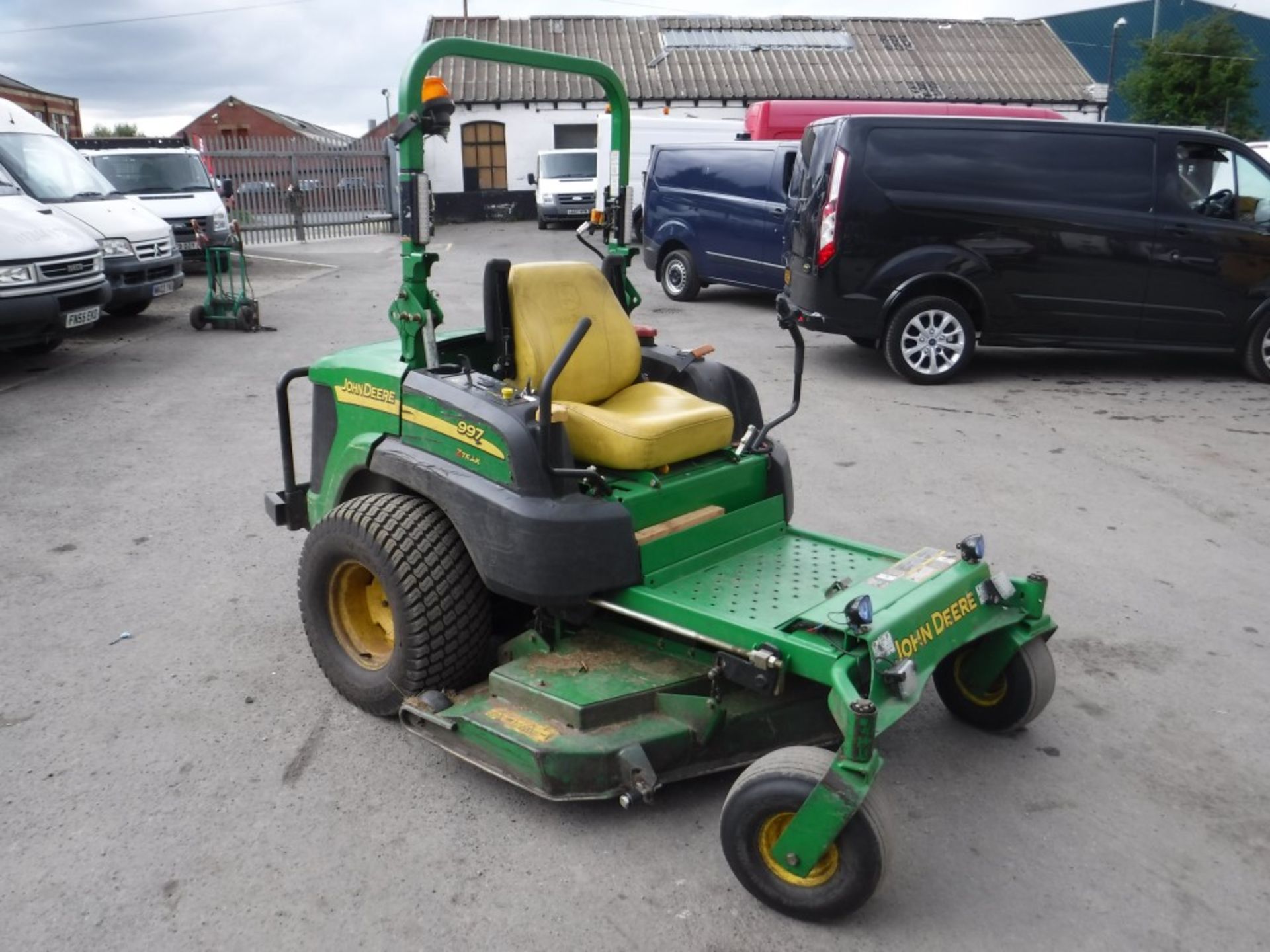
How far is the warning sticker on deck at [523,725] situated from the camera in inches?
125

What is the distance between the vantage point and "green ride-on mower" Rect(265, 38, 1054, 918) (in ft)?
9.59

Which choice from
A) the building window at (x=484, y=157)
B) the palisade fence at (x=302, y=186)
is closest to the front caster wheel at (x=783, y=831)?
the palisade fence at (x=302, y=186)

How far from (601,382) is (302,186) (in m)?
21.1

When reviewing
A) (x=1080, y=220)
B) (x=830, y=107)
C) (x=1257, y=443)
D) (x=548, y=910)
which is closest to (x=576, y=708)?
(x=548, y=910)

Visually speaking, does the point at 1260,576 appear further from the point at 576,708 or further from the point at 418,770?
the point at 418,770

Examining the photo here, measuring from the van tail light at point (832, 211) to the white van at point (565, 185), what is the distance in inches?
613

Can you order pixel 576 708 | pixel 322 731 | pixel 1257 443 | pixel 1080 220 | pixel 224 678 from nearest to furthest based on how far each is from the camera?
pixel 576 708 → pixel 322 731 → pixel 224 678 → pixel 1257 443 → pixel 1080 220

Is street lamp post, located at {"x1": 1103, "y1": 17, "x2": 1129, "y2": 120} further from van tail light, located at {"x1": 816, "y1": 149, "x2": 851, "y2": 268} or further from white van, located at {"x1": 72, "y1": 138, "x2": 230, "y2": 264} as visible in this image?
van tail light, located at {"x1": 816, "y1": 149, "x2": 851, "y2": 268}

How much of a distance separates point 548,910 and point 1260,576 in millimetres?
3930

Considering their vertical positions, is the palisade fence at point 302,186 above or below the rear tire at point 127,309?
above

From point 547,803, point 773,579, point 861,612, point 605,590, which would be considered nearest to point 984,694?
point 773,579

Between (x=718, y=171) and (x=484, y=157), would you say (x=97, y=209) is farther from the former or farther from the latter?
(x=484, y=157)

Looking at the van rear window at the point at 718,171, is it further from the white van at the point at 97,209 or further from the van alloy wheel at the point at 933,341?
the white van at the point at 97,209

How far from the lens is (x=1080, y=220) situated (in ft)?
28.5
